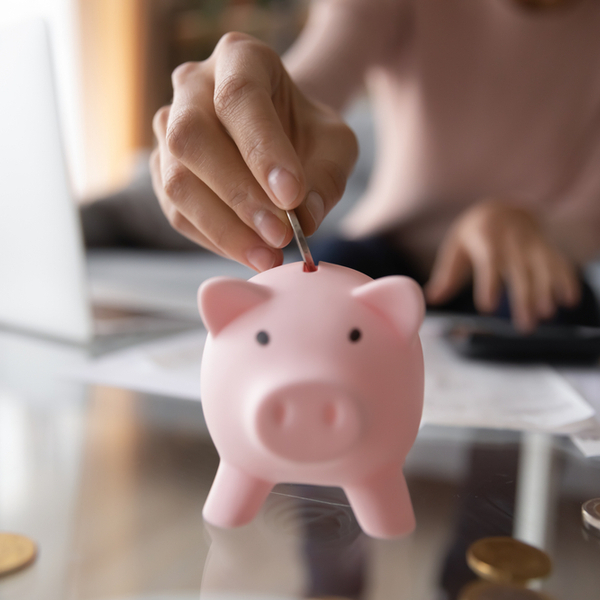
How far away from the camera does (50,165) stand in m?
0.62

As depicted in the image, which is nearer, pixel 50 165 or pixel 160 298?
pixel 50 165

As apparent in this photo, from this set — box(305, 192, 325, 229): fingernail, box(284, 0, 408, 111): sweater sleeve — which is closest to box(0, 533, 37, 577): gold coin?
box(305, 192, 325, 229): fingernail

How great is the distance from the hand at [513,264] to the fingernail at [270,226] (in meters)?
Result: 0.45

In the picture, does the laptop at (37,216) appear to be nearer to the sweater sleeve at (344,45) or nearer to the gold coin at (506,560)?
the sweater sleeve at (344,45)

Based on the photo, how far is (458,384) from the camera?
1.89ft

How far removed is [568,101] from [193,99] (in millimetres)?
966

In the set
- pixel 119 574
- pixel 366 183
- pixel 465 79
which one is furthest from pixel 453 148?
pixel 119 574

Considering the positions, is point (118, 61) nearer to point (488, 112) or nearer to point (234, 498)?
point (488, 112)

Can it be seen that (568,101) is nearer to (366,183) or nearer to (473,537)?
(366,183)

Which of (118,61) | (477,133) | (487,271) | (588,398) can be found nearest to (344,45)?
(477,133)

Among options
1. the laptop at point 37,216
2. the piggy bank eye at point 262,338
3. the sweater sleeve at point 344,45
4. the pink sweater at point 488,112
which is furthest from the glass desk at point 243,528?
the pink sweater at point 488,112

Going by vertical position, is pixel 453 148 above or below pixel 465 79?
below

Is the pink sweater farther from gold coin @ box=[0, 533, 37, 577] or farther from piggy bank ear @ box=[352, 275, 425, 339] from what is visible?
gold coin @ box=[0, 533, 37, 577]

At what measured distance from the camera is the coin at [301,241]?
33cm
